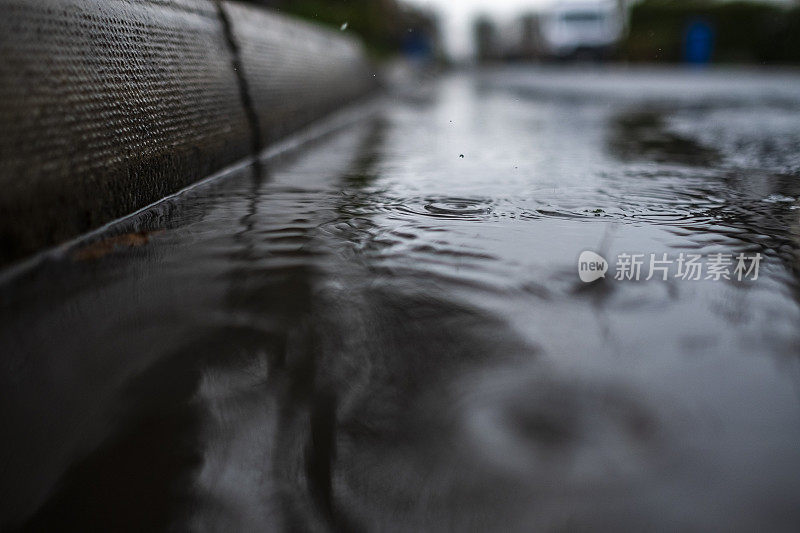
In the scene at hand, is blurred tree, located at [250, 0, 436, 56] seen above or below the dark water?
above

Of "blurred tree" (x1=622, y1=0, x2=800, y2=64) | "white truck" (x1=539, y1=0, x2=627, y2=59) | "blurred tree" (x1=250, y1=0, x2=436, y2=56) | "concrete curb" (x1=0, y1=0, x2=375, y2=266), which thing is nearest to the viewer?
"concrete curb" (x1=0, y1=0, x2=375, y2=266)

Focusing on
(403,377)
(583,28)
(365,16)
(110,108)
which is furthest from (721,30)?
(403,377)

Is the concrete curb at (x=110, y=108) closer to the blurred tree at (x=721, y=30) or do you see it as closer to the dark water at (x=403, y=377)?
the dark water at (x=403, y=377)

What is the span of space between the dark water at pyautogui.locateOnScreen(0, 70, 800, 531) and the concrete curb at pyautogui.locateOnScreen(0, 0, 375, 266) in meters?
0.11

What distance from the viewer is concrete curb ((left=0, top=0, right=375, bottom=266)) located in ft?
3.74

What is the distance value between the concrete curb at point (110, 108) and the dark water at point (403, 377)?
11 cm

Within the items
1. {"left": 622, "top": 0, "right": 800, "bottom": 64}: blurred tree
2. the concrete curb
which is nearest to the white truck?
{"left": 622, "top": 0, "right": 800, "bottom": 64}: blurred tree

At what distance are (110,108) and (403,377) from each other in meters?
1.02

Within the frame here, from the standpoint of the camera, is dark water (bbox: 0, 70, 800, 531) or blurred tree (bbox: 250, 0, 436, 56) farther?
blurred tree (bbox: 250, 0, 436, 56)

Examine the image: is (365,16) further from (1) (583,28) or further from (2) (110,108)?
(2) (110,108)

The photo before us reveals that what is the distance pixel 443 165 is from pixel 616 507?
1.91 m

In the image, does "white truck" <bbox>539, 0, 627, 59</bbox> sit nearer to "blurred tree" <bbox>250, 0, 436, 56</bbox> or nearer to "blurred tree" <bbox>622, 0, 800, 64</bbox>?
"blurred tree" <bbox>622, 0, 800, 64</bbox>

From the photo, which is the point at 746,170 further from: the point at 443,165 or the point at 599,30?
the point at 599,30

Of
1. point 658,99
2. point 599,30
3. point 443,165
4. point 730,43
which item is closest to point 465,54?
point 599,30
